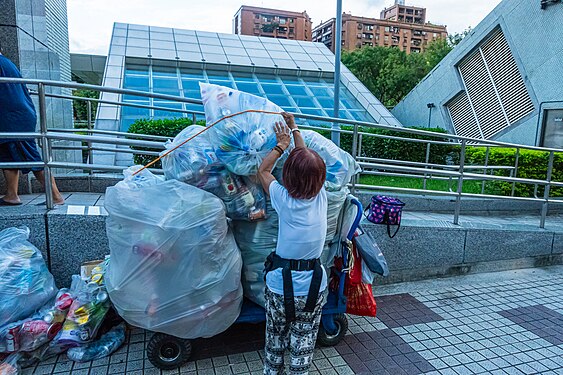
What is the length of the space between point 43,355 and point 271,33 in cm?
11316

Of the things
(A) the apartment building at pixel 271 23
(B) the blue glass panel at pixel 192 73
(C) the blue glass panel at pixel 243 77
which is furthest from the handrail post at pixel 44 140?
(A) the apartment building at pixel 271 23

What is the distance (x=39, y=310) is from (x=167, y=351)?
1.06 metres

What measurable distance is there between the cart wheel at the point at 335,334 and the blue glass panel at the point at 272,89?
44.4ft

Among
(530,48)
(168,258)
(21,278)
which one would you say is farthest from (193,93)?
(168,258)

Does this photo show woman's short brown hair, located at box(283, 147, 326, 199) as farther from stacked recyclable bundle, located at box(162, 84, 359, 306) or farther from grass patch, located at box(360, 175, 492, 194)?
grass patch, located at box(360, 175, 492, 194)

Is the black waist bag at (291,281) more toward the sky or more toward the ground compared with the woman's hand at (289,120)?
more toward the ground

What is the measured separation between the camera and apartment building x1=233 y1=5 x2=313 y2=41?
10731 centimetres

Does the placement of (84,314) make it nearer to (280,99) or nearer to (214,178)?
(214,178)

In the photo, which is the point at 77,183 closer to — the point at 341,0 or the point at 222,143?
the point at 222,143

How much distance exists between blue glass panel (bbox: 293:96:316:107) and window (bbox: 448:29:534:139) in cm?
555

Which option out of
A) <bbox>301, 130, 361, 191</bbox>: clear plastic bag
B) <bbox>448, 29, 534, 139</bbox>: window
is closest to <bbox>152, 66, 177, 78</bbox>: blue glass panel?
<bbox>448, 29, 534, 139</bbox>: window

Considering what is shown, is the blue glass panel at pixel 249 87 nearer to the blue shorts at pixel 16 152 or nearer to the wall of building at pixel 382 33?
the blue shorts at pixel 16 152

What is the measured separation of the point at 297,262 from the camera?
236cm

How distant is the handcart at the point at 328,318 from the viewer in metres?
2.79
